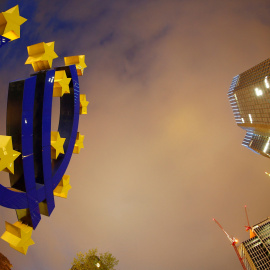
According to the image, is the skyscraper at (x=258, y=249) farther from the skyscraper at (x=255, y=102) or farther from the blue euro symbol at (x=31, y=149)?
the blue euro symbol at (x=31, y=149)

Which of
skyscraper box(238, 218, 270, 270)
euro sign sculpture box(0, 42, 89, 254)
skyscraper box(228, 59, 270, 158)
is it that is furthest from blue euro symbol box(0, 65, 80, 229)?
skyscraper box(238, 218, 270, 270)

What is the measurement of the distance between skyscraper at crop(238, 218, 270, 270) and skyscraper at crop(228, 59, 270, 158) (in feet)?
193

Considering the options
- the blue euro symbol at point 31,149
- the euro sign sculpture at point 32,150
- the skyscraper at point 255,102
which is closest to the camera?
the euro sign sculpture at point 32,150

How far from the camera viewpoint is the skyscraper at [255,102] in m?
87.9

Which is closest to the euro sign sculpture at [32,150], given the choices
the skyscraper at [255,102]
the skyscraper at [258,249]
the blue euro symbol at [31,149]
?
the blue euro symbol at [31,149]

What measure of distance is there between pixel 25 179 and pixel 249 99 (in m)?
117

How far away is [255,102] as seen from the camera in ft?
315

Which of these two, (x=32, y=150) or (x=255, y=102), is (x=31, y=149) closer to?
(x=32, y=150)

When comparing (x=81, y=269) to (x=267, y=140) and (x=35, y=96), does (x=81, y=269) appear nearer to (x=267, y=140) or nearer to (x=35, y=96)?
(x=35, y=96)

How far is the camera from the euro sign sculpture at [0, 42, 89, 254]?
6504 millimetres

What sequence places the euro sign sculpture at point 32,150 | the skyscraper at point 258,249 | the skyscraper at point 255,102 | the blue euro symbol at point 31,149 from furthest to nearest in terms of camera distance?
the skyscraper at point 258,249 < the skyscraper at point 255,102 < the blue euro symbol at point 31,149 < the euro sign sculpture at point 32,150

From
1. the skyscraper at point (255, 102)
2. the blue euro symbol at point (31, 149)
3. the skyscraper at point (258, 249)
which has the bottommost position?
the blue euro symbol at point (31, 149)

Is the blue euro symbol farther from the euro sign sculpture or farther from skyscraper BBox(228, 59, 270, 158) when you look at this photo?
skyscraper BBox(228, 59, 270, 158)

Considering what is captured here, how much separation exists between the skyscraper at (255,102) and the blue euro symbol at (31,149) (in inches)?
3984
